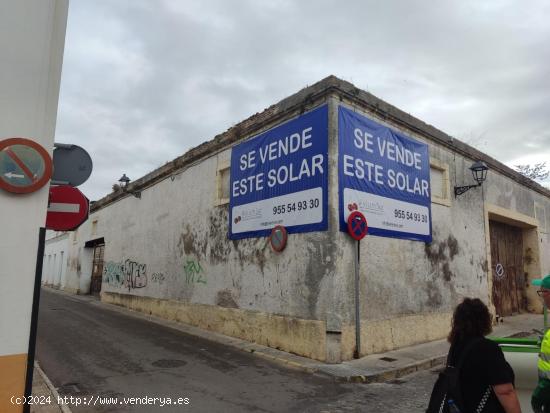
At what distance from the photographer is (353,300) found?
7.58 meters

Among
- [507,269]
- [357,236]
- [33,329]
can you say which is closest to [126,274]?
[357,236]

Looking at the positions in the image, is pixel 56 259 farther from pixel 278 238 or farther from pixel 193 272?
pixel 278 238

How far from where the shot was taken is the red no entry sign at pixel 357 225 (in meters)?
7.61

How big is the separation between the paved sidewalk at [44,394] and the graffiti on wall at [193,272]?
494 cm

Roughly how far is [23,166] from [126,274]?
13068 millimetres

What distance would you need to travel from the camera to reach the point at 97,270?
71.2ft

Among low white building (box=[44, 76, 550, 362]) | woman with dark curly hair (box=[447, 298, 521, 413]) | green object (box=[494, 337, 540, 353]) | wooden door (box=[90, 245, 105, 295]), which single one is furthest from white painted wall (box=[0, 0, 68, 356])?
Result: wooden door (box=[90, 245, 105, 295])

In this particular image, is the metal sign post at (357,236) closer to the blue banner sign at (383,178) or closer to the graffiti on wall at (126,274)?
the blue banner sign at (383,178)

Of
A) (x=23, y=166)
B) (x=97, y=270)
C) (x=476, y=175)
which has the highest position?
(x=476, y=175)

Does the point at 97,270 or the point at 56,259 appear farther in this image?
the point at 56,259

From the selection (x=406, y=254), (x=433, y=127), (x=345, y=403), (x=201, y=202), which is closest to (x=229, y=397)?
(x=345, y=403)

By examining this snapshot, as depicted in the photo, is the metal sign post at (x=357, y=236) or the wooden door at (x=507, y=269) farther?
the wooden door at (x=507, y=269)

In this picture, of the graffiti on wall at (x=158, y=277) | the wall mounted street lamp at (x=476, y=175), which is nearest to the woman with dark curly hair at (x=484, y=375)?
the wall mounted street lamp at (x=476, y=175)

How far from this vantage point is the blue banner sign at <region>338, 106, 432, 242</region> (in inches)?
316
